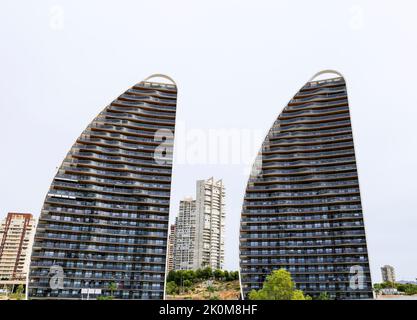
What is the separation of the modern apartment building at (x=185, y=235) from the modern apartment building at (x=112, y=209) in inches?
2308

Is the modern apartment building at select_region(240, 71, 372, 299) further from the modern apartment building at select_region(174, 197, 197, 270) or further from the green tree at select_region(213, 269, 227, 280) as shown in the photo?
the modern apartment building at select_region(174, 197, 197, 270)

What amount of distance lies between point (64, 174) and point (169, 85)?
36.2 metres

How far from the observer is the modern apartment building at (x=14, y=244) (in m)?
154

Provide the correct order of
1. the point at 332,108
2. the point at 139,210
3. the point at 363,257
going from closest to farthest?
the point at 363,257, the point at 139,210, the point at 332,108

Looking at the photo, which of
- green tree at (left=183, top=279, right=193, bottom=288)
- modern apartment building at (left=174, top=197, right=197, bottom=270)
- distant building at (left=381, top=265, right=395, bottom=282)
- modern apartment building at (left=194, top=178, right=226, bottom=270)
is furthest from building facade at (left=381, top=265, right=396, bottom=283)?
green tree at (left=183, top=279, right=193, bottom=288)

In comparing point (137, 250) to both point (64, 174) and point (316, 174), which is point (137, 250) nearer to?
point (64, 174)

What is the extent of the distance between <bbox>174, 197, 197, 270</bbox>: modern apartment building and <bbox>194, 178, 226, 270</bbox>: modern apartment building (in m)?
1.94

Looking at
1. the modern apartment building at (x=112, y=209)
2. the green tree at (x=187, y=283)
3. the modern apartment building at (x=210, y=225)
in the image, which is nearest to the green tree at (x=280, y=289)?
the modern apartment building at (x=112, y=209)

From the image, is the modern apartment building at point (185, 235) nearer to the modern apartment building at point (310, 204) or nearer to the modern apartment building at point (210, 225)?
the modern apartment building at point (210, 225)

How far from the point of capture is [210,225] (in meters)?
136

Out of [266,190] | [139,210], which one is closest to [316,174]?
[266,190]

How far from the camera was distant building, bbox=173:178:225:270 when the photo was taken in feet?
426
